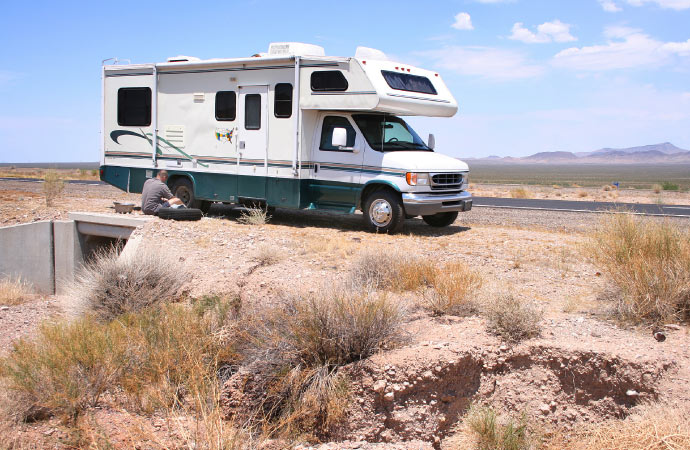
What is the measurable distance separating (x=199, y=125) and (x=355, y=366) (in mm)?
8807

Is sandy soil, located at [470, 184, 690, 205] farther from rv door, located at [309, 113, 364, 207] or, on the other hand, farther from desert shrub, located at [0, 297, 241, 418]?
desert shrub, located at [0, 297, 241, 418]

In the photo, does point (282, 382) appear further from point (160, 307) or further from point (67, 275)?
point (67, 275)

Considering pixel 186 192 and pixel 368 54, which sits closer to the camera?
pixel 368 54

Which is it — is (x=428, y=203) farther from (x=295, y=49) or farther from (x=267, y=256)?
(x=295, y=49)

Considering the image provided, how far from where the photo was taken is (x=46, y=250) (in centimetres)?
1347

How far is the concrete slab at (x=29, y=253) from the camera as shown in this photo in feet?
44.0

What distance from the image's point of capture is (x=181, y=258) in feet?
33.0

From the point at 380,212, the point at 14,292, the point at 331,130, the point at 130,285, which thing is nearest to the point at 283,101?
the point at 331,130

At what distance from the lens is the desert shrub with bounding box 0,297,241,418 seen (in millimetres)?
5727

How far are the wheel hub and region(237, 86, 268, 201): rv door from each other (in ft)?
8.14

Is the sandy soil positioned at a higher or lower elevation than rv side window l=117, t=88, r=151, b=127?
lower

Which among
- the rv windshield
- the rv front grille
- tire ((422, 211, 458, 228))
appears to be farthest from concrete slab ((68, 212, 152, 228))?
tire ((422, 211, 458, 228))

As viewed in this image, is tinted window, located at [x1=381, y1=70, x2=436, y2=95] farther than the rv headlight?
Yes

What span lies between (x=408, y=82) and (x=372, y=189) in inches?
86.1
